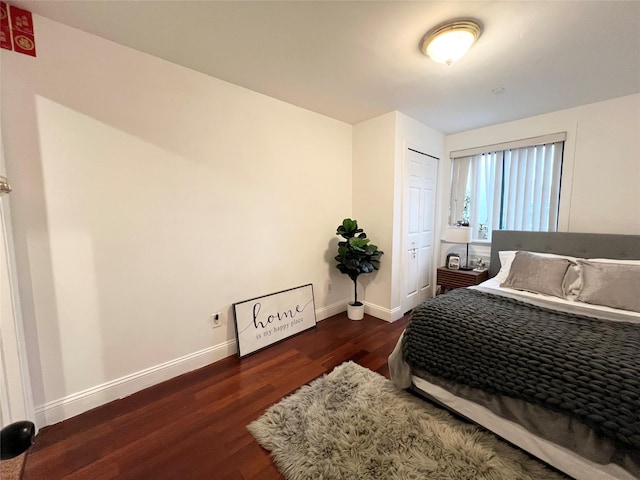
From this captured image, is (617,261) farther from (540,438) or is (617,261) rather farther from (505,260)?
(540,438)

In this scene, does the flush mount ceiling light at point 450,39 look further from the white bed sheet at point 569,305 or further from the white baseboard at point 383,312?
the white baseboard at point 383,312

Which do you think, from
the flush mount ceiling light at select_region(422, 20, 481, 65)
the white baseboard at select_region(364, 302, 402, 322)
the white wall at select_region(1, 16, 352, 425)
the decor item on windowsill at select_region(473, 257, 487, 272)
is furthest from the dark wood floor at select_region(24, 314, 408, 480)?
the flush mount ceiling light at select_region(422, 20, 481, 65)

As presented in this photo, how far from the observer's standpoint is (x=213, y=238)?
221 centimetres

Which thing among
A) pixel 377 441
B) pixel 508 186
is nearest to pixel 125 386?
pixel 377 441

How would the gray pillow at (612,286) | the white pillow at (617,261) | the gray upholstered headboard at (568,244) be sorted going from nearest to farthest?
the gray pillow at (612,286)
the white pillow at (617,261)
the gray upholstered headboard at (568,244)

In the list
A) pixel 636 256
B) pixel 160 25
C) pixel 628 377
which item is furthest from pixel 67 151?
pixel 636 256

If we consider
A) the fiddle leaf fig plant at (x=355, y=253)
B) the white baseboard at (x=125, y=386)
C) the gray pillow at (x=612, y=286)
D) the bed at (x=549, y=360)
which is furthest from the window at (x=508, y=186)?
the white baseboard at (x=125, y=386)

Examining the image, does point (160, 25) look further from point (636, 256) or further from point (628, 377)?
point (636, 256)

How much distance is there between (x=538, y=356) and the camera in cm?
129

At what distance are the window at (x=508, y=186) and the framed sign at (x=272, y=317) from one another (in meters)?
2.42

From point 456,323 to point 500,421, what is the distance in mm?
527

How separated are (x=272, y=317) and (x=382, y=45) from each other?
2.42 metres

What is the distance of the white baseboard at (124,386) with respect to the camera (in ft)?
5.24

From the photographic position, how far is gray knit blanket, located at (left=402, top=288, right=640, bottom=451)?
1.08m
